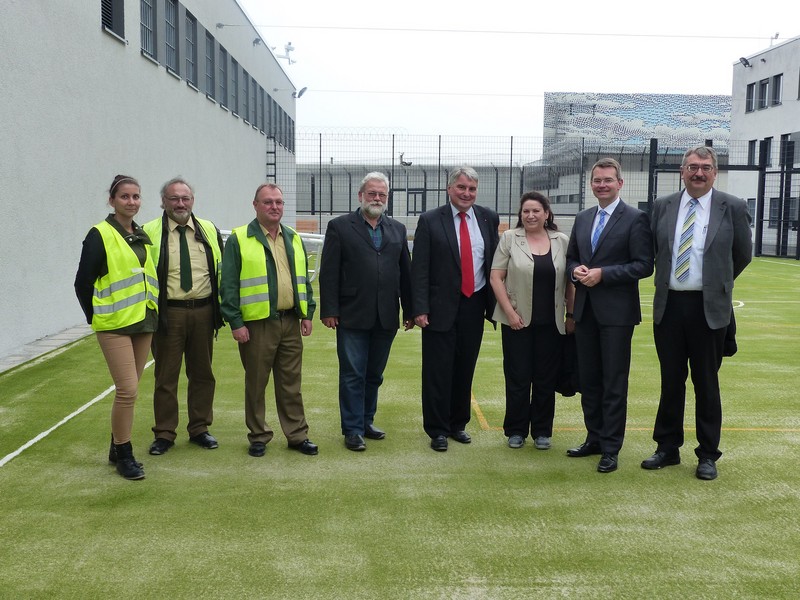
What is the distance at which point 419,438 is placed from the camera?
527 cm

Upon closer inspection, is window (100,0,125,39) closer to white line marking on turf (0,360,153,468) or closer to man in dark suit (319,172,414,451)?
white line marking on turf (0,360,153,468)

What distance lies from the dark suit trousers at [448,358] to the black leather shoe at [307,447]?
0.73 m

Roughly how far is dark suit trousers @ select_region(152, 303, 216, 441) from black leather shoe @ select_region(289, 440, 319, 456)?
0.61 metres

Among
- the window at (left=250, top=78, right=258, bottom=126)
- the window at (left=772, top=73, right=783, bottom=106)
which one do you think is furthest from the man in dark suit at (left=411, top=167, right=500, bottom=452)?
the window at (left=772, top=73, right=783, bottom=106)

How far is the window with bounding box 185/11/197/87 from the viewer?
16719 mm

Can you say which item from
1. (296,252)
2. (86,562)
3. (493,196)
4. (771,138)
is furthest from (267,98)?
(86,562)

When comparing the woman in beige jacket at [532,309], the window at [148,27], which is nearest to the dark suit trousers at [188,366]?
the woman in beige jacket at [532,309]

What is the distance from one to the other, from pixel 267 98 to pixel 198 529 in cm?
2816

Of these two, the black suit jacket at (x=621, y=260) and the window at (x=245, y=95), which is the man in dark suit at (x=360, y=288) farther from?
the window at (x=245, y=95)

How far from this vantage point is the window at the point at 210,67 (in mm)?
18750

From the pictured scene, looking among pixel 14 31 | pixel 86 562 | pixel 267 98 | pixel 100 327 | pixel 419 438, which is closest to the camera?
pixel 86 562

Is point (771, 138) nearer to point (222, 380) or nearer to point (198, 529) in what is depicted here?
point (222, 380)

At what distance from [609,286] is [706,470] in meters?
1.15

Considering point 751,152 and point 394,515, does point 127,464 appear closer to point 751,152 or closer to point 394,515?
point 394,515
